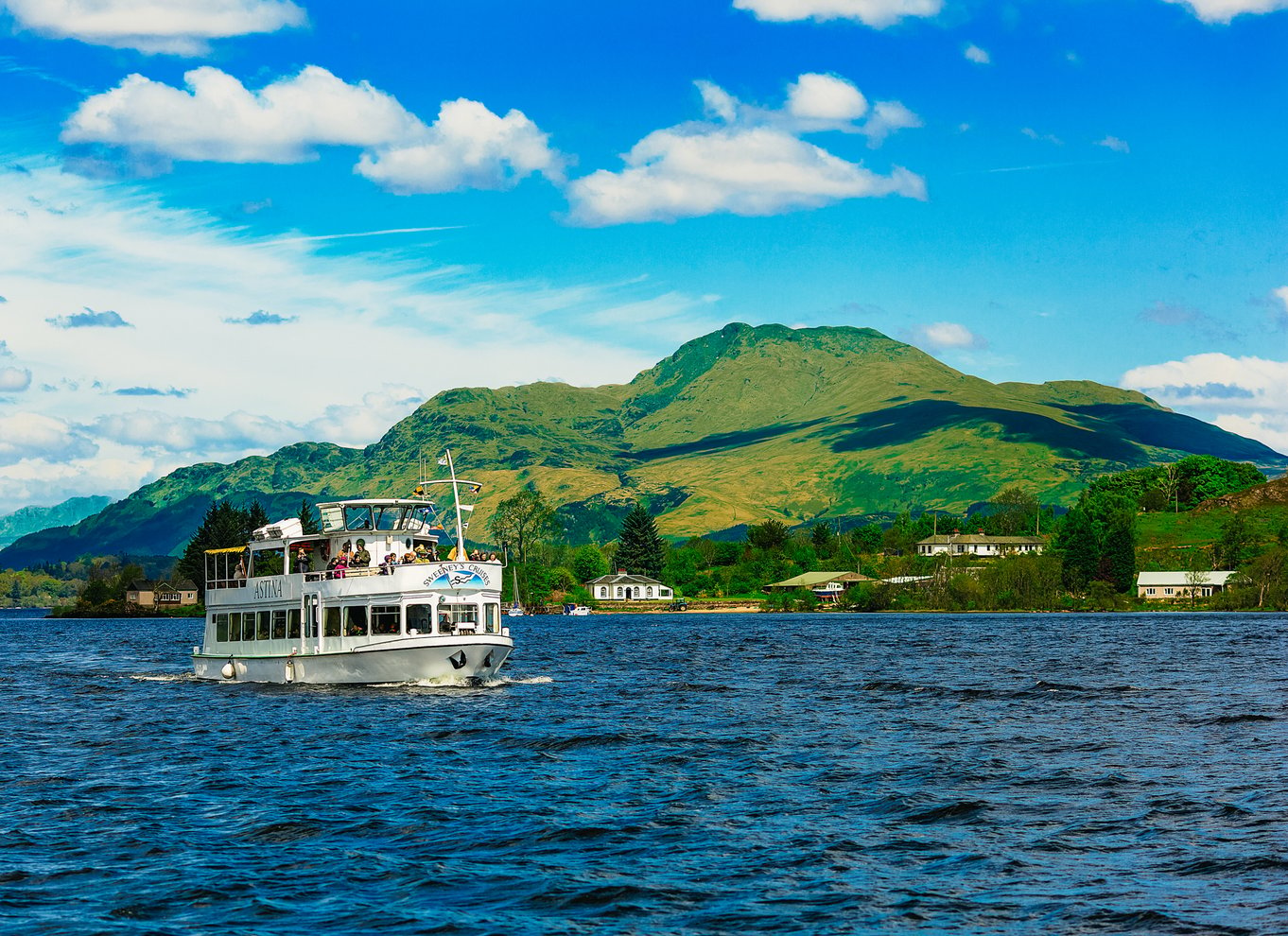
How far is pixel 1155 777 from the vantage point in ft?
129

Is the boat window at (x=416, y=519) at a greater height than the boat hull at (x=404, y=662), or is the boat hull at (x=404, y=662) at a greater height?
the boat window at (x=416, y=519)

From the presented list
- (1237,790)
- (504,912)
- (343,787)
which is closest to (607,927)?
(504,912)

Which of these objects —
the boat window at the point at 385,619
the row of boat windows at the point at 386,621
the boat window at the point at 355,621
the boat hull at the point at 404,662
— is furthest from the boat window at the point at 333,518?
the boat window at the point at 385,619

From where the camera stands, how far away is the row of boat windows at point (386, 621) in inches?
2601

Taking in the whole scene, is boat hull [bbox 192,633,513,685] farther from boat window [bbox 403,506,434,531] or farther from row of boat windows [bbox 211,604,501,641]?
A: boat window [bbox 403,506,434,531]

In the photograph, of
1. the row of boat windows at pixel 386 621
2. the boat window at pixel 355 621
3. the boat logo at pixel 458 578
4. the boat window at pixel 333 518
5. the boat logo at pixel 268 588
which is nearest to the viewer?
the boat logo at pixel 458 578

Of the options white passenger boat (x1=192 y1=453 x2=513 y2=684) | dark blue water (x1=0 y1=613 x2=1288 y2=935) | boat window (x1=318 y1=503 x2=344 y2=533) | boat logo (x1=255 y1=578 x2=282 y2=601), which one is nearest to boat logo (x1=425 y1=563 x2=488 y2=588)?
white passenger boat (x1=192 y1=453 x2=513 y2=684)

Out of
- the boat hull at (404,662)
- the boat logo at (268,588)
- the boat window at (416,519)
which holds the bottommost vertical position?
the boat hull at (404,662)

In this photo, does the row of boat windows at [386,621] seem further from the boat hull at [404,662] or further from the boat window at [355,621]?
the boat hull at [404,662]

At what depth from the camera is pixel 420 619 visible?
6625 centimetres

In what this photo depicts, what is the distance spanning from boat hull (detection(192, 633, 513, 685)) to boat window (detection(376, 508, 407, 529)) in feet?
26.7

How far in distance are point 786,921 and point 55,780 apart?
2693 centimetres

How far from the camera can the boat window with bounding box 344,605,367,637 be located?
2655 inches

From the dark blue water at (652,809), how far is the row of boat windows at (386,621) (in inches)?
123
